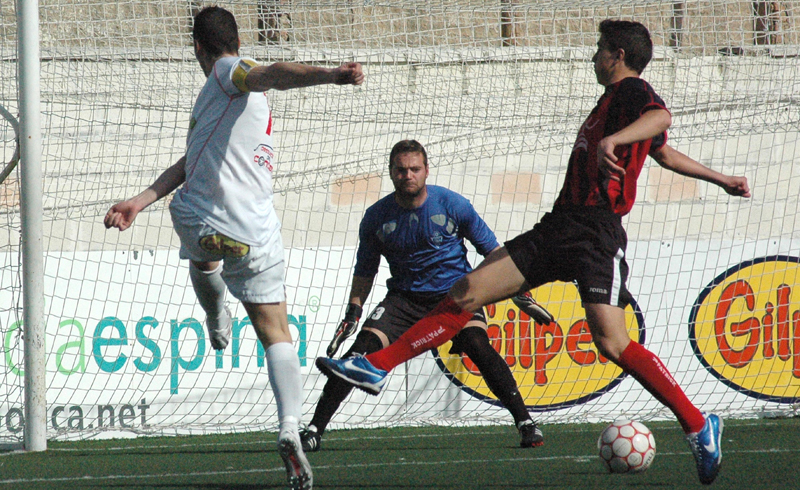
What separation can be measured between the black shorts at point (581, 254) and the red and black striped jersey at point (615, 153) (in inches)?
2.3

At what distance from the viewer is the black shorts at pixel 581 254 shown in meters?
3.08

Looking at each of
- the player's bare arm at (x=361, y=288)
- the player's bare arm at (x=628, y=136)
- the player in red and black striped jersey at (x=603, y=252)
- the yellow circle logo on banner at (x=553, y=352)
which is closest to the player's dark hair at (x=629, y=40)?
the player in red and black striped jersey at (x=603, y=252)

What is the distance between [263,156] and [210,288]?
0.72 meters

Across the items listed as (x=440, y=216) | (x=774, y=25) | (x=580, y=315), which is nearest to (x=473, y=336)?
(x=440, y=216)

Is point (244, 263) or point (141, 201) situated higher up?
point (141, 201)

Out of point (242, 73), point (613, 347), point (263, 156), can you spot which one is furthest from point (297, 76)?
point (613, 347)

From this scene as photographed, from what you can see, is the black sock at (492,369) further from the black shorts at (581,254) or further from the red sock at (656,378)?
the red sock at (656,378)

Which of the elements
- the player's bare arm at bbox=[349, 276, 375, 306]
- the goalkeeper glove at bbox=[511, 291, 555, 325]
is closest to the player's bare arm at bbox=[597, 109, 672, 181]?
the goalkeeper glove at bbox=[511, 291, 555, 325]

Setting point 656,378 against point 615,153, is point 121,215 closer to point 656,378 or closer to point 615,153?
point 615,153

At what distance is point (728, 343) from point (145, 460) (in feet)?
12.2

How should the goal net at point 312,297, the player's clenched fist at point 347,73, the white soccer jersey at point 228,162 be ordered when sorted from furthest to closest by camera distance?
1. the goal net at point 312,297
2. the white soccer jersey at point 228,162
3. the player's clenched fist at point 347,73

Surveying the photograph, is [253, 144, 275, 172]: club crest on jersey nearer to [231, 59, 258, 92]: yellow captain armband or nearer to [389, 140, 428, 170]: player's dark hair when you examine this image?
[231, 59, 258, 92]: yellow captain armband

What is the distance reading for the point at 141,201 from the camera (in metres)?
2.99

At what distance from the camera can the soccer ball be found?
325 cm
